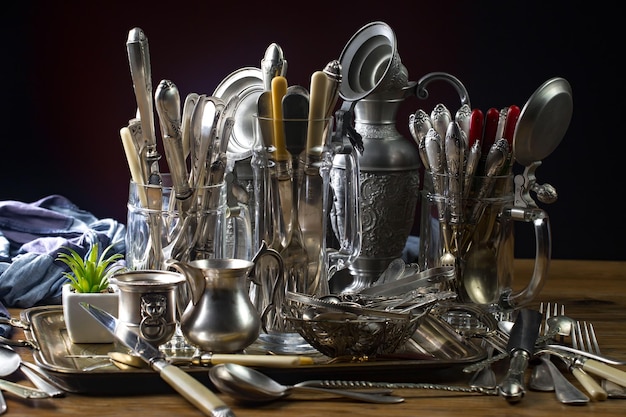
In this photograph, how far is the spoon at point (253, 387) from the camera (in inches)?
29.4

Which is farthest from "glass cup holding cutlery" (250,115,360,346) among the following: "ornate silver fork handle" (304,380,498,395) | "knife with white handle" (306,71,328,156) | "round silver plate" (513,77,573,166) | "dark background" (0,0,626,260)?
"dark background" (0,0,626,260)

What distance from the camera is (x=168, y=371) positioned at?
760mm

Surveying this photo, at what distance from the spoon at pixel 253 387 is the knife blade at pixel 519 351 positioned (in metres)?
0.09

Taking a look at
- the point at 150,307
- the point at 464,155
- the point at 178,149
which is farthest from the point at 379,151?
the point at 150,307

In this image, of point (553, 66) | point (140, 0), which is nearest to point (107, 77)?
point (140, 0)

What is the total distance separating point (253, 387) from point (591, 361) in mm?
315

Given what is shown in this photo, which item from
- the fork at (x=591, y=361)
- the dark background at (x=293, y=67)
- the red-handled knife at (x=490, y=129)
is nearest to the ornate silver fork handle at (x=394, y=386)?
the fork at (x=591, y=361)

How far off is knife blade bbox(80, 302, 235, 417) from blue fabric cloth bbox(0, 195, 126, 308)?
0.33m

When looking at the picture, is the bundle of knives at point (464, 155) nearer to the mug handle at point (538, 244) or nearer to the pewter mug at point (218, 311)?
the mug handle at point (538, 244)

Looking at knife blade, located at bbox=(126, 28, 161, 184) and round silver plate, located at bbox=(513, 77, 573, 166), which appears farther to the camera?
round silver plate, located at bbox=(513, 77, 573, 166)

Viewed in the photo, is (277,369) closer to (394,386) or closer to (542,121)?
(394,386)

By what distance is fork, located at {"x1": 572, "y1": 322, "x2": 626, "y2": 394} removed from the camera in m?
0.81

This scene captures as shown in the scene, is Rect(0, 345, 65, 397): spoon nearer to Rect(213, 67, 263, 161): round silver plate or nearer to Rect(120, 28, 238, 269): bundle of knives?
Rect(120, 28, 238, 269): bundle of knives

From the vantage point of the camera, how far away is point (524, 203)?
1.04 m
